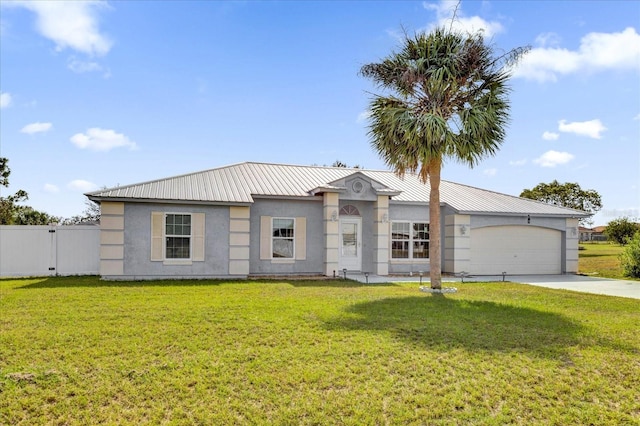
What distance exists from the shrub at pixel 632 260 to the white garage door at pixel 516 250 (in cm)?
282

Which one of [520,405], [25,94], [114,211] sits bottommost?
[520,405]

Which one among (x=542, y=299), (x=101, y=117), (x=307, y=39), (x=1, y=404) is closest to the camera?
(x=1, y=404)

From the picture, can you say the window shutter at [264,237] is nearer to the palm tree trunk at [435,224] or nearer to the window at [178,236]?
the window at [178,236]

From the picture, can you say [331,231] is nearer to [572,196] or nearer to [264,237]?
[264,237]

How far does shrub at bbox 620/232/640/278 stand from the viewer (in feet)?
63.7

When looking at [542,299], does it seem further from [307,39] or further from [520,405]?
[307,39]

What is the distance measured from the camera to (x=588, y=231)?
262ft

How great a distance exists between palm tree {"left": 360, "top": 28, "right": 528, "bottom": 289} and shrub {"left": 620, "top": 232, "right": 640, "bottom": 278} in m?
11.8

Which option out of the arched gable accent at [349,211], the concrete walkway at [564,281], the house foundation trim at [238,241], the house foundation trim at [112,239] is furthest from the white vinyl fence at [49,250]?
the concrete walkway at [564,281]

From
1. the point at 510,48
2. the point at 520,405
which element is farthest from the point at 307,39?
the point at 520,405

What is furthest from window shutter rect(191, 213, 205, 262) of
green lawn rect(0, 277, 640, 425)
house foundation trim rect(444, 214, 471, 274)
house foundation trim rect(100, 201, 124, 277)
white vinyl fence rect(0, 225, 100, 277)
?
house foundation trim rect(444, 214, 471, 274)

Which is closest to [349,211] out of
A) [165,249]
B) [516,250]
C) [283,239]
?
[283,239]

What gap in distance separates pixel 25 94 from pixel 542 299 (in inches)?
704

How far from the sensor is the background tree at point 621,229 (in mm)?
37094
